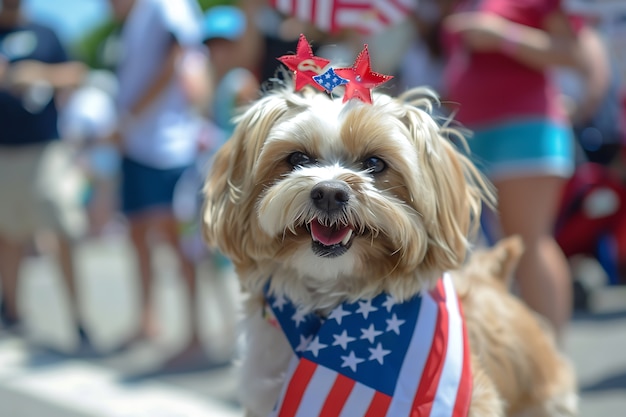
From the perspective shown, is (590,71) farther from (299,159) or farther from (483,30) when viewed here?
(299,159)

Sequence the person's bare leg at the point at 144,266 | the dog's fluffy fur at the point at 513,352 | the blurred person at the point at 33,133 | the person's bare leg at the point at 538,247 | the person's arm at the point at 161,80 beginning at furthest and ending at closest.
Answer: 1. the blurred person at the point at 33,133
2. the person's bare leg at the point at 144,266
3. the person's arm at the point at 161,80
4. the person's bare leg at the point at 538,247
5. the dog's fluffy fur at the point at 513,352

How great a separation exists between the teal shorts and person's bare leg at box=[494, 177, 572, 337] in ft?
0.15

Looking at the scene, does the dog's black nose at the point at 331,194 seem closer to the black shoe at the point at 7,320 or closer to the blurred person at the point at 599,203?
the blurred person at the point at 599,203

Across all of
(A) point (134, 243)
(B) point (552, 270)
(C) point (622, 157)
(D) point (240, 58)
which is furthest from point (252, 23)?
(C) point (622, 157)

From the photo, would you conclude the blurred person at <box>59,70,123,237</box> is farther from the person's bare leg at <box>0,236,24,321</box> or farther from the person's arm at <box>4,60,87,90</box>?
the person's arm at <box>4,60,87,90</box>

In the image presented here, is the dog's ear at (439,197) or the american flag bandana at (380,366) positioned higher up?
the dog's ear at (439,197)

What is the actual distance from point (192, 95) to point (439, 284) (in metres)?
2.98

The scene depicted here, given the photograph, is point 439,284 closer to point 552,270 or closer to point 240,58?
point 552,270

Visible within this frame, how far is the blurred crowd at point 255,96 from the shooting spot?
3.52 meters

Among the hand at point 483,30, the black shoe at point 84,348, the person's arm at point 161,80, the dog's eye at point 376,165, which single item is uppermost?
the hand at point 483,30

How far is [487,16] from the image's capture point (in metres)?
3.57

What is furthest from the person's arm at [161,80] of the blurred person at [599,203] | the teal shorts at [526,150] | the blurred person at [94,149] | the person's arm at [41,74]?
the blurred person at [94,149]

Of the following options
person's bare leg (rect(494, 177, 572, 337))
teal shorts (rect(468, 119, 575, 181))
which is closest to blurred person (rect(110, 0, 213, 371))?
teal shorts (rect(468, 119, 575, 181))

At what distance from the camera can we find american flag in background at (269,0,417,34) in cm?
302
